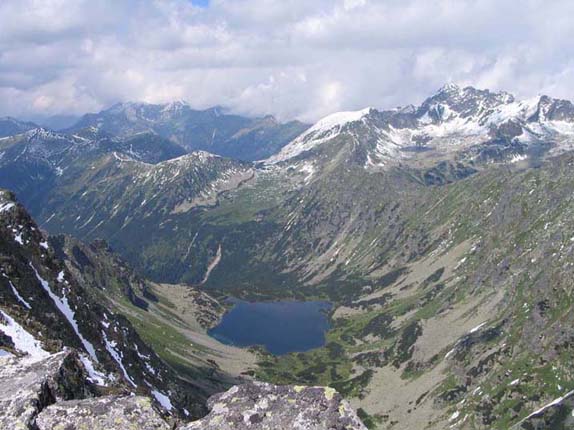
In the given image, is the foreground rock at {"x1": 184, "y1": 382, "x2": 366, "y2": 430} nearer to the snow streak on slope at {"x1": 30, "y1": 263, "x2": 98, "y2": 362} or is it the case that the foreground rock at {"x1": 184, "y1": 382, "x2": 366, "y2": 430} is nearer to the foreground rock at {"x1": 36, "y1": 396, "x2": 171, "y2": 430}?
the foreground rock at {"x1": 36, "y1": 396, "x2": 171, "y2": 430}

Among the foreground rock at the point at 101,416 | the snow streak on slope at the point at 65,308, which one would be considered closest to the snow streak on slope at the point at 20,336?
the foreground rock at the point at 101,416

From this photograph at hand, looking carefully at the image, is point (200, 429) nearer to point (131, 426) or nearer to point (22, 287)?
point (131, 426)

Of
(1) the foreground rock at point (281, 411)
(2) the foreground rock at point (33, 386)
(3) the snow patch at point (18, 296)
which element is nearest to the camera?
(1) the foreground rock at point (281, 411)

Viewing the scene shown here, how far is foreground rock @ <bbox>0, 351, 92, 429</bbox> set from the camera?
21.0 meters

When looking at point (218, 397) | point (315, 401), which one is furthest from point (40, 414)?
point (315, 401)

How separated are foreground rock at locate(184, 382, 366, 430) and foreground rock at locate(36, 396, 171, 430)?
1642 millimetres

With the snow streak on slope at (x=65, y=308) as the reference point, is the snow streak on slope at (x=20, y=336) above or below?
above

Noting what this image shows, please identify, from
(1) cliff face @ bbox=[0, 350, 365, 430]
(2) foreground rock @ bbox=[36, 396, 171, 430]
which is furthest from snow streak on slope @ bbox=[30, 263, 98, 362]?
(2) foreground rock @ bbox=[36, 396, 171, 430]

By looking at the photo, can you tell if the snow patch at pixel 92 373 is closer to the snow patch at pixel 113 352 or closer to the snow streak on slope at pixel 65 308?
the snow streak on slope at pixel 65 308

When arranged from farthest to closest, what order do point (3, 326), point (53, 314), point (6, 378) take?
point (53, 314) → point (3, 326) → point (6, 378)

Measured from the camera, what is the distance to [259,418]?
2089 cm

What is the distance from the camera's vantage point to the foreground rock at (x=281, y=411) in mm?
20641

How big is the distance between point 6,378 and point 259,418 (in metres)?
11.5

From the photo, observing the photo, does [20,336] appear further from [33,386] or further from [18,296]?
[33,386]
